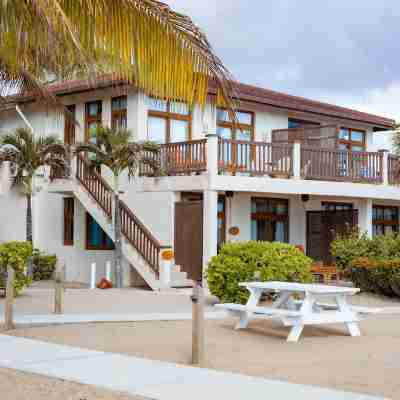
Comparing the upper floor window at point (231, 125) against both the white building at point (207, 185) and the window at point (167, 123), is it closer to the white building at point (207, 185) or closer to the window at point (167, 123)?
the white building at point (207, 185)

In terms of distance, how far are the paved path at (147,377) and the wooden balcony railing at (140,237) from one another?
426 inches

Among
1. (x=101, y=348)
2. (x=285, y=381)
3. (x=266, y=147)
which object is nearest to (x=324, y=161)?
(x=266, y=147)

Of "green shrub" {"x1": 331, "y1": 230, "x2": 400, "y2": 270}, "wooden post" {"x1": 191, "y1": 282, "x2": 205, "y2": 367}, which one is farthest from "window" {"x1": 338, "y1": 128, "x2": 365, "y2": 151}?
"wooden post" {"x1": 191, "y1": 282, "x2": 205, "y2": 367}

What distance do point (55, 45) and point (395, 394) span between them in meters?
5.70

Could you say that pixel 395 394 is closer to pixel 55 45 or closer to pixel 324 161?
pixel 55 45

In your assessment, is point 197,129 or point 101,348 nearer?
point 101,348

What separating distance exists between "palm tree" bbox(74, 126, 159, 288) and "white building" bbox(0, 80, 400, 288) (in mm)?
576

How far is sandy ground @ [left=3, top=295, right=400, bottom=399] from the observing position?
9117mm

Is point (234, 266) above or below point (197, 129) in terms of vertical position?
below

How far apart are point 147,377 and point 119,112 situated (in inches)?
643

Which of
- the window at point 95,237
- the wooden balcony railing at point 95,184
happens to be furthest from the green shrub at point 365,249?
the window at point 95,237

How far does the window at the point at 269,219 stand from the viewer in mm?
25734

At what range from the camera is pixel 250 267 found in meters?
16.7

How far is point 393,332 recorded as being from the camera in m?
13.2
